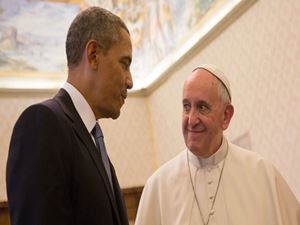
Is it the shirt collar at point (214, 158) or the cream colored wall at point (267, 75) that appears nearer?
the shirt collar at point (214, 158)

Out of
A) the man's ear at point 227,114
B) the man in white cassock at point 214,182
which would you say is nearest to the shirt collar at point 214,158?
the man in white cassock at point 214,182

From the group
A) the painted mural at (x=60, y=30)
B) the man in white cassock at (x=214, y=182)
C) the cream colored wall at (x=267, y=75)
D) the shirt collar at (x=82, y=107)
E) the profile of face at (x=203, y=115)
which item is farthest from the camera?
the painted mural at (x=60, y=30)

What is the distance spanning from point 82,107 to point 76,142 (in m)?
0.27

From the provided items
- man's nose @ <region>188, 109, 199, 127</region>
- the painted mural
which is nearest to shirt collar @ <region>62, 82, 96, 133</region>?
man's nose @ <region>188, 109, 199, 127</region>

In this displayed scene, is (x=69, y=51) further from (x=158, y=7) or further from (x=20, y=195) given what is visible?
(x=158, y=7)

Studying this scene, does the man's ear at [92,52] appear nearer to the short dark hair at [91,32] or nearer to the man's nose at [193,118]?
the short dark hair at [91,32]

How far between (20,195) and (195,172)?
7.13 feet

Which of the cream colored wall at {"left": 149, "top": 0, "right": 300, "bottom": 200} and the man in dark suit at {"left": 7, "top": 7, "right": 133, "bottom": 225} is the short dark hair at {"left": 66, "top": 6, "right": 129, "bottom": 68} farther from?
the cream colored wall at {"left": 149, "top": 0, "right": 300, "bottom": 200}

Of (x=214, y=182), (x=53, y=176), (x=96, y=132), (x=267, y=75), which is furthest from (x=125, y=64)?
(x=267, y=75)

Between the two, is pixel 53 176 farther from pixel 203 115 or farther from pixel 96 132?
pixel 203 115

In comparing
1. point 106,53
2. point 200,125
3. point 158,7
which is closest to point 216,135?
point 200,125

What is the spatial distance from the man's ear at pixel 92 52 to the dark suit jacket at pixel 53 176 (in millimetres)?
294

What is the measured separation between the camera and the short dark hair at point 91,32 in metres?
2.12

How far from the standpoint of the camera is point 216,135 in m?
3.46
